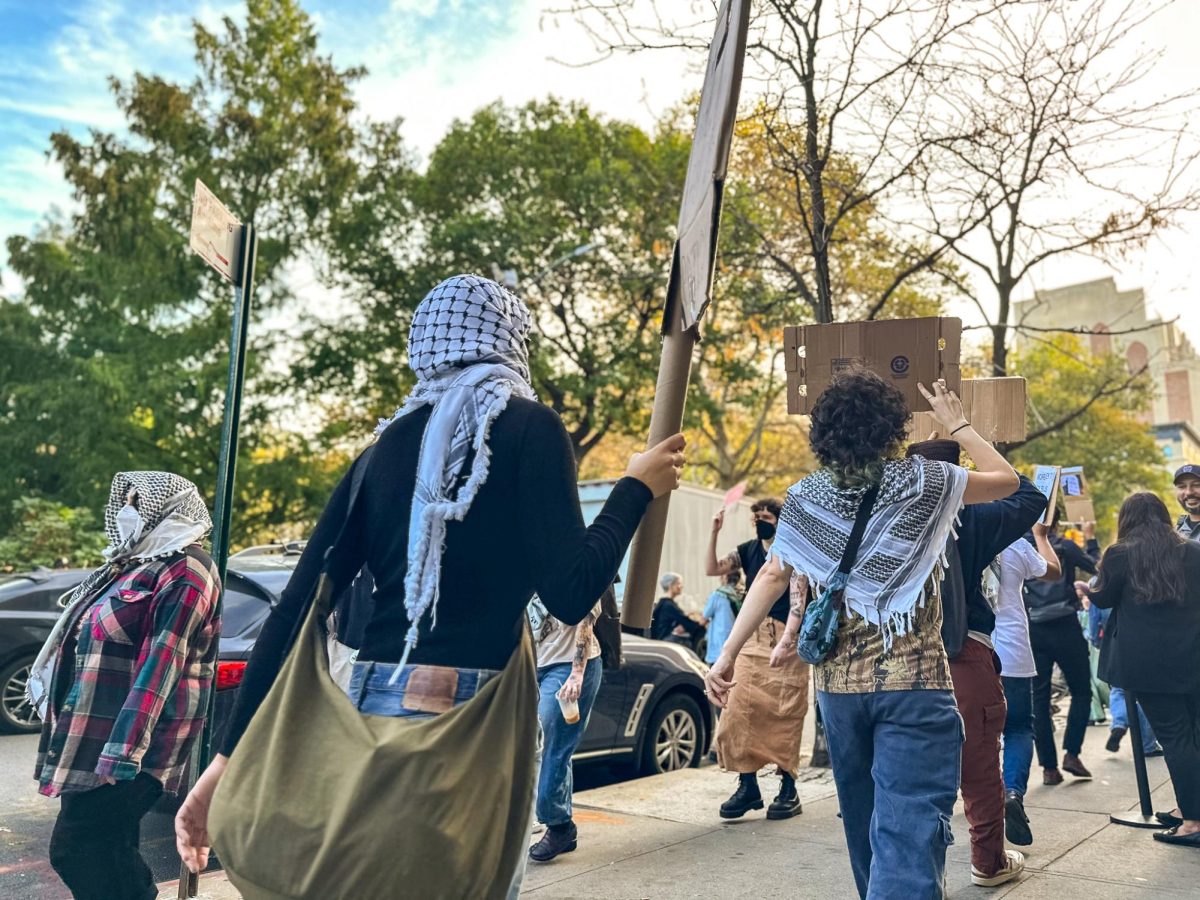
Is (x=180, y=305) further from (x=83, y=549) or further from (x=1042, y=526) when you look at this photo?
(x=1042, y=526)

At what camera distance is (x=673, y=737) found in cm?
826

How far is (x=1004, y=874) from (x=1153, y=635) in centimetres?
188

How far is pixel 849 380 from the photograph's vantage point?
3549 mm

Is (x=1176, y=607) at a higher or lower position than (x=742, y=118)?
lower

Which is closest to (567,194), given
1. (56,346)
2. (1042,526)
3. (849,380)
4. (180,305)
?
(180,305)

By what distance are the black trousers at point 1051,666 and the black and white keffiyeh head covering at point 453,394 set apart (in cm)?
639

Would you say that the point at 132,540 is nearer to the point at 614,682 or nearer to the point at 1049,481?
the point at 1049,481

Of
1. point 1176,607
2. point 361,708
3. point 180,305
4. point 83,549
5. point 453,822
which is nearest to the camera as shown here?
point 453,822

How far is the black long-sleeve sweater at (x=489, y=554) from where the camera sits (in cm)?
202

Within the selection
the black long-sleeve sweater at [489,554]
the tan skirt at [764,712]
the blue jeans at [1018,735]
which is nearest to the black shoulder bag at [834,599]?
the black long-sleeve sweater at [489,554]

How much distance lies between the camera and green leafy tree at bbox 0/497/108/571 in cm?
1892

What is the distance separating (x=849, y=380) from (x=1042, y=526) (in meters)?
3.09

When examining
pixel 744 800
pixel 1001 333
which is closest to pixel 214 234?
pixel 744 800

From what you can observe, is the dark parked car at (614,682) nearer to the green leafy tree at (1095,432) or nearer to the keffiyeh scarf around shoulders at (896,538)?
the keffiyeh scarf around shoulders at (896,538)
